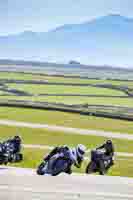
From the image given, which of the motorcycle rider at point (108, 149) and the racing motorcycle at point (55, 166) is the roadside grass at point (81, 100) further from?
the racing motorcycle at point (55, 166)

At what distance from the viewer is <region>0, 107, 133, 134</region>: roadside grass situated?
7176mm

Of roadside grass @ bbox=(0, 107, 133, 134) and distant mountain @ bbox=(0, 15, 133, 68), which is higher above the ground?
distant mountain @ bbox=(0, 15, 133, 68)

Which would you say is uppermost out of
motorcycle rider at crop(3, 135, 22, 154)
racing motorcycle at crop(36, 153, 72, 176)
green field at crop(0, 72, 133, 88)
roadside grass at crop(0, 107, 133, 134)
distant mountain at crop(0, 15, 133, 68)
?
distant mountain at crop(0, 15, 133, 68)

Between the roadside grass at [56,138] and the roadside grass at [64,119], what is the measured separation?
6.6 inches

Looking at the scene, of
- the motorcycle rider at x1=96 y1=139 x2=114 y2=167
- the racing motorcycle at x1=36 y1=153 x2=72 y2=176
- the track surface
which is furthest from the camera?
A: the motorcycle rider at x1=96 y1=139 x2=114 y2=167

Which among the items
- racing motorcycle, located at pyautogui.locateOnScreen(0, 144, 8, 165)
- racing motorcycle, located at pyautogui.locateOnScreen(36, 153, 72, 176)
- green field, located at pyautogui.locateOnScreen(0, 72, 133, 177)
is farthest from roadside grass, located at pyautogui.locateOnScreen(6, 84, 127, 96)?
racing motorcycle, located at pyautogui.locateOnScreen(36, 153, 72, 176)

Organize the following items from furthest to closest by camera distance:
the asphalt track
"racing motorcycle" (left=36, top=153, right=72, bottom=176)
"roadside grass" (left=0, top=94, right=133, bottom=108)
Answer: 1. "roadside grass" (left=0, top=94, right=133, bottom=108)
2. the asphalt track
3. "racing motorcycle" (left=36, top=153, right=72, bottom=176)

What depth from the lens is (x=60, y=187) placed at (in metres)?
5.11

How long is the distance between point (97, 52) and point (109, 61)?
10.0 inches

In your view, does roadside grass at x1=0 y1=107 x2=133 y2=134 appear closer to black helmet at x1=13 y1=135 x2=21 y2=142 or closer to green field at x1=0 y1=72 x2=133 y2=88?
black helmet at x1=13 y1=135 x2=21 y2=142

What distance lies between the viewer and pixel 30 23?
23.3 feet

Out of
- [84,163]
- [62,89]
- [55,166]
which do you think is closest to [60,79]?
[62,89]

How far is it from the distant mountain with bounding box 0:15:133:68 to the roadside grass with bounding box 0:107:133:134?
0.80 meters

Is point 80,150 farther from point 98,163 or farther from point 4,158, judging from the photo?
point 4,158
